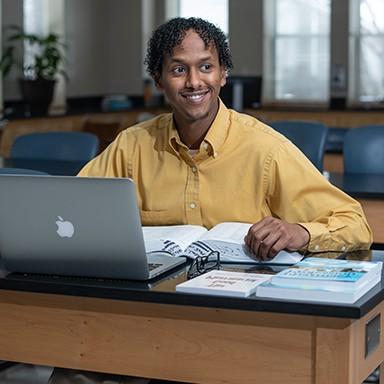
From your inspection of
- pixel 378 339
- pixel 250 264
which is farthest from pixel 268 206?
pixel 378 339

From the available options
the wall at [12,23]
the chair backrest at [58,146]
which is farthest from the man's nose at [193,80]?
the wall at [12,23]

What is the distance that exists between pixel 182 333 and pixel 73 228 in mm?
301

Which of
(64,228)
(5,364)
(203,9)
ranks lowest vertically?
(5,364)

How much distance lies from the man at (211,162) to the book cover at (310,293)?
482 millimetres

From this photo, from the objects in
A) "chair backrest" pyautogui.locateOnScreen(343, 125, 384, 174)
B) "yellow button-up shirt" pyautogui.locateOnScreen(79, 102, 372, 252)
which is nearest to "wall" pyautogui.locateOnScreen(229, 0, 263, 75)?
"chair backrest" pyautogui.locateOnScreen(343, 125, 384, 174)

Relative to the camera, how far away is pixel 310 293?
1.93m

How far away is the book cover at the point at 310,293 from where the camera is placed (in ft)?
6.26

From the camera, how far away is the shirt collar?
258 centimetres

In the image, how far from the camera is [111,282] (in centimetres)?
211

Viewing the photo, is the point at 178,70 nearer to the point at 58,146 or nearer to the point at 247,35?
the point at 58,146

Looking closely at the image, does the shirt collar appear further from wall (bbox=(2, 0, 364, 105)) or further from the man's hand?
wall (bbox=(2, 0, 364, 105))

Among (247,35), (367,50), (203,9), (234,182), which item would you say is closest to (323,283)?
(234,182)

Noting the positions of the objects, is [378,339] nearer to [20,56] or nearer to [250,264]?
[250,264]

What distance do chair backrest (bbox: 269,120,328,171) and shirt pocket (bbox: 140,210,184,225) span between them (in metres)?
2.07
